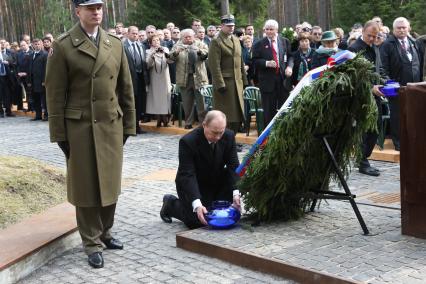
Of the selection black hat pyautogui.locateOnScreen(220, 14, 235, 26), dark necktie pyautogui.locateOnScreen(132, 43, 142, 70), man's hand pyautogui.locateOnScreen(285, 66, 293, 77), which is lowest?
man's hand pyautogui.locateOnScreen(285, 66, 293, 77)

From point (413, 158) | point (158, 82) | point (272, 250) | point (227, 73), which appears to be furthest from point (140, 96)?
point (413, 158)

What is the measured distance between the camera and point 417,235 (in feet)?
18.5

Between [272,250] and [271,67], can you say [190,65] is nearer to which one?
[271,67]

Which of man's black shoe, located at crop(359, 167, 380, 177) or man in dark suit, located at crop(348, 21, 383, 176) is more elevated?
man in dark suit, located at crop(348, 21, 383, 176)

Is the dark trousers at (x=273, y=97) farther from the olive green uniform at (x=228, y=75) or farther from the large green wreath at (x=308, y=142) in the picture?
the large green wreath at (x=308, y=142)

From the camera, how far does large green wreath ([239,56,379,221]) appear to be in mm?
5785

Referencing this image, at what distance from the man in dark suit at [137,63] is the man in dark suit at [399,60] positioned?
5553mm

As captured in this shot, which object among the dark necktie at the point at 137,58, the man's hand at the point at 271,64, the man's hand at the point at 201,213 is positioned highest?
the dark necktie at the point at 137,58

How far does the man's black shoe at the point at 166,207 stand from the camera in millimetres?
6805

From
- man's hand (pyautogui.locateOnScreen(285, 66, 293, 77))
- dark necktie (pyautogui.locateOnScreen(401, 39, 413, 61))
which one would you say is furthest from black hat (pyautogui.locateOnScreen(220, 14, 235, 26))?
dark necktie (pyautogui.locateOnScreen(401, 39, 413, 61))

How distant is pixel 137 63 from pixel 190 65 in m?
1.35

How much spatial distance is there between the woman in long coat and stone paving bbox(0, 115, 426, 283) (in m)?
6.45

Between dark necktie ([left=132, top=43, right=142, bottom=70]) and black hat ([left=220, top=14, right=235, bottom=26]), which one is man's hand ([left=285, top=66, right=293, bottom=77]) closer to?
black hat ([left=220, top=14, right=235, bottom=26])

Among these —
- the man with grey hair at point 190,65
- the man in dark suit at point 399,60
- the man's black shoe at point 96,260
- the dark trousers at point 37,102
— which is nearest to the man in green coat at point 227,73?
the man with grey hair at point 190,65
